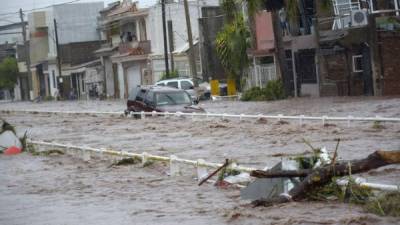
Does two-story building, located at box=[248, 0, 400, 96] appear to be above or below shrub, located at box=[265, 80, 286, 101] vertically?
above

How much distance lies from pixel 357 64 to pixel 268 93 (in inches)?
291

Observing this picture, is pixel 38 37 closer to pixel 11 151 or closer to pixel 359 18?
pixel 359 18

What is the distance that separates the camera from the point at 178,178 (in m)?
15.7

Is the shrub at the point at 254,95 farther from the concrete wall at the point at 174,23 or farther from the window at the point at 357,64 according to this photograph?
the concrete wall at the point at 174,23

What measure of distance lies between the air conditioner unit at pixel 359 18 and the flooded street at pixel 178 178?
4.36 meters

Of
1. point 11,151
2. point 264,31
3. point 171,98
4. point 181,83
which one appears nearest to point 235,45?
point 264,31

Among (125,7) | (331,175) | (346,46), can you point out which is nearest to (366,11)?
(346,46)

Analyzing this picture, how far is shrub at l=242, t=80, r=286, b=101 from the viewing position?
151 ft

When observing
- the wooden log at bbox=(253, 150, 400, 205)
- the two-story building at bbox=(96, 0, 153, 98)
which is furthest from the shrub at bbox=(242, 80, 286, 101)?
the wooden log at bbox=(253, 150, 400, 205)

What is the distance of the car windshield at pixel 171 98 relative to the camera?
35031mm

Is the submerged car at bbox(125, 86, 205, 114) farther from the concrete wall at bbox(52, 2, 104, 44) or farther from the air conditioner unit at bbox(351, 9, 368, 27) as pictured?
the concrete wall at bbox(52, 2, 104, 44)

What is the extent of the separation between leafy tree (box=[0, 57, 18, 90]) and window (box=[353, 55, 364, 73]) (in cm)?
8067

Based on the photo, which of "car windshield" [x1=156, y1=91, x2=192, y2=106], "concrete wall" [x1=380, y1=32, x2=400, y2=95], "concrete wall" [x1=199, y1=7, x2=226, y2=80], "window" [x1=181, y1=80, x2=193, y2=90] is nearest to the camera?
"car windshield" [x1=156, y1=91, x2=192, y2=106]

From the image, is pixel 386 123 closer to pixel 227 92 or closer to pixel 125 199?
pixel 125 199
